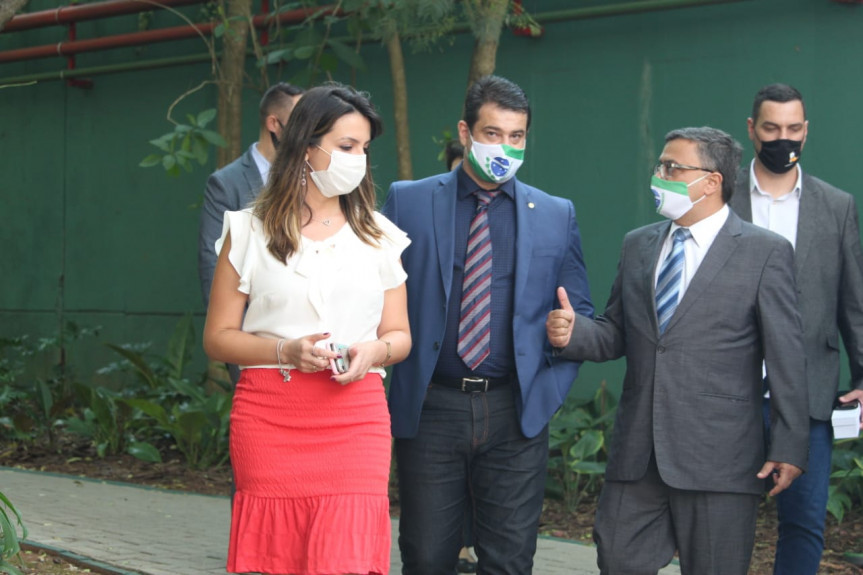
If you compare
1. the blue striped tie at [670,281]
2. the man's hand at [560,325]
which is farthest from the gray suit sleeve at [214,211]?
the blue striped tie at [670,281]

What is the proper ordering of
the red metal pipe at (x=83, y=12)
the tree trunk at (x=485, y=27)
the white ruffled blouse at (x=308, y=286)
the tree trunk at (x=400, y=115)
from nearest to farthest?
the white ruffled blouse at (x=308, y=286) < the tree trunk at (x=485, y=27) < the tree trunk at (x=400, y=115) < the red metal pipe at (x=83, y=12)

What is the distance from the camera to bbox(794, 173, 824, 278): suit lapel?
16.1 ft

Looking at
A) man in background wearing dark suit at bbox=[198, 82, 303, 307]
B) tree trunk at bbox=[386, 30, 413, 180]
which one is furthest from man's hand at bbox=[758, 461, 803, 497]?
tree trunk at bbox=[386, 30, 413, 180]

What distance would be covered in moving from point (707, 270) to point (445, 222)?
955mm

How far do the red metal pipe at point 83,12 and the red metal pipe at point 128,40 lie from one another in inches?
8.0

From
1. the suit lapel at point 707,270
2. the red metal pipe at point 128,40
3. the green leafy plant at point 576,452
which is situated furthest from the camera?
the red metal pipe at point 128,40

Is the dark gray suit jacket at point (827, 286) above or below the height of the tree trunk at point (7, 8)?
below

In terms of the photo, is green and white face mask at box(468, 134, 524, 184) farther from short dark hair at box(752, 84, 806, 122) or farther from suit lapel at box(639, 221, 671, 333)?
short dark hair at box(752, 84, 806, 122)

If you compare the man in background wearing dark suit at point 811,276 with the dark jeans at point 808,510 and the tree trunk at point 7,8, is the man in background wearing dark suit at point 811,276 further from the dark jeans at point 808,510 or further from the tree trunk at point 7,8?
the tree trunk at point 7,8

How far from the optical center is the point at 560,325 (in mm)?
4414

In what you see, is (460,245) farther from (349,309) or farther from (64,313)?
(64,313)

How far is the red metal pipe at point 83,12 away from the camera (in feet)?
35.5

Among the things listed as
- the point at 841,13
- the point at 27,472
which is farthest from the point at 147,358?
the point at 841,13

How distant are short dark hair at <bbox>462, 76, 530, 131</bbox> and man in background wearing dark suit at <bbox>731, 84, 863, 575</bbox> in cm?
110
